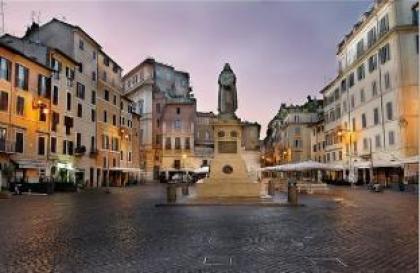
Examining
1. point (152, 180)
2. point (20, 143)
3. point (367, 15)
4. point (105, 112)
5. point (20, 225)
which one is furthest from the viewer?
point (152, 180)

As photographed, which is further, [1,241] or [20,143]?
[20,143]

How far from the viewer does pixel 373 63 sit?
4919 cm

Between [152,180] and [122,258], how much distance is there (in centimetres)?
7217

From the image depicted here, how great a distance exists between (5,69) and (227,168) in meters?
23.1

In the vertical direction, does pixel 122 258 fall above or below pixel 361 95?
below

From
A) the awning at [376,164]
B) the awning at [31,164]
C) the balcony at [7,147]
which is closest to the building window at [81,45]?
the awning at [31,164]

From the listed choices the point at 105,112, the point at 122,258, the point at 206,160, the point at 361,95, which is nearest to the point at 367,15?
the point at 361,95

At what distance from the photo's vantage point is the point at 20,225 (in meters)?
13.0

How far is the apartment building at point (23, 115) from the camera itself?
35219mm

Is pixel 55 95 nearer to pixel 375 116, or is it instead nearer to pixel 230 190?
pixel 230 190

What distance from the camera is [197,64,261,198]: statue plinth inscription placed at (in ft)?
75.9

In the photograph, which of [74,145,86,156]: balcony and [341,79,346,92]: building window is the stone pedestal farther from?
[341,79,346,92]: building window

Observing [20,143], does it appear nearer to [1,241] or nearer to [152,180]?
[1,241]

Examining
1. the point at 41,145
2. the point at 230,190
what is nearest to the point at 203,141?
the point at 41,145
